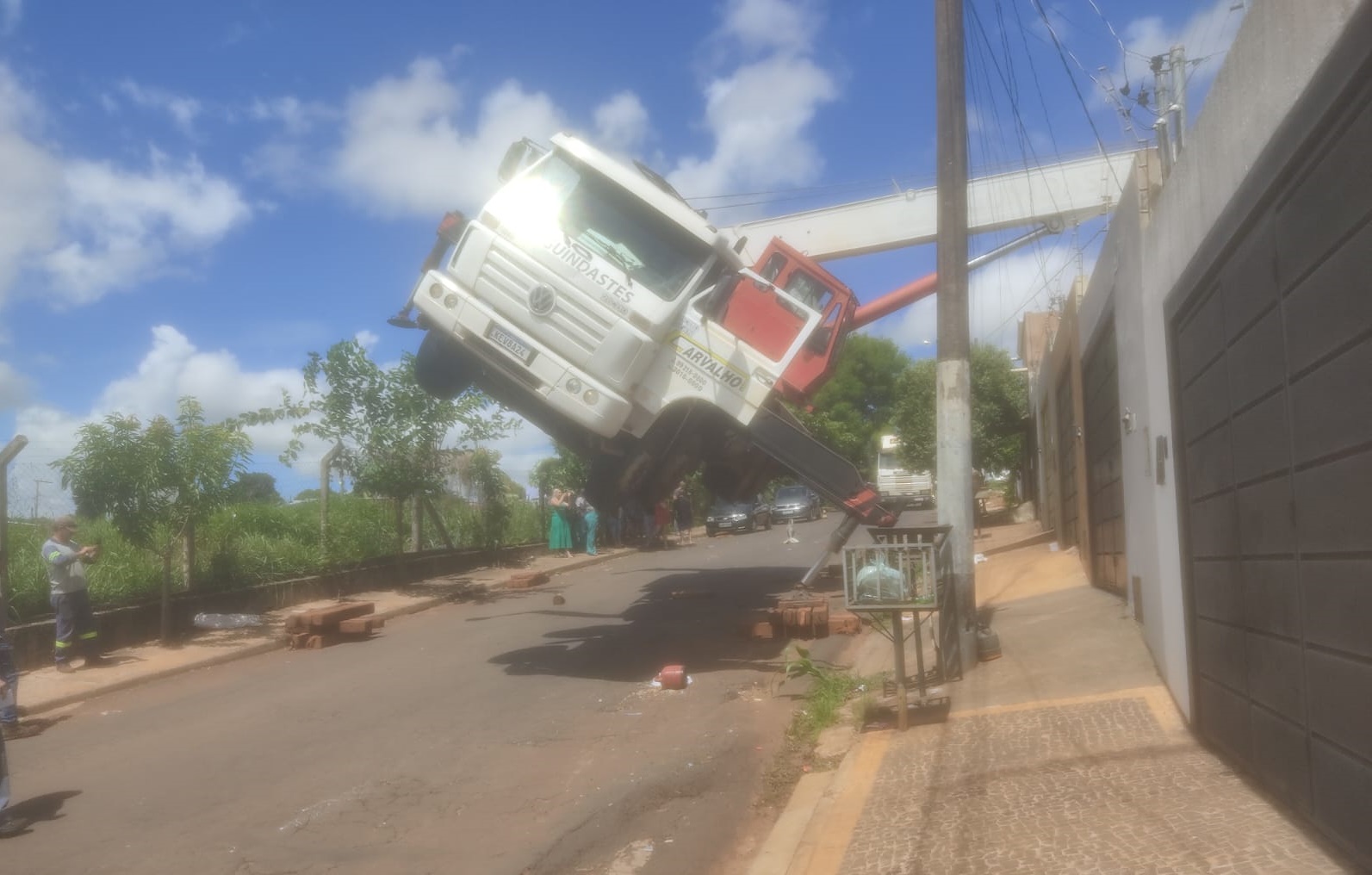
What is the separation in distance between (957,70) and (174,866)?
8242mm

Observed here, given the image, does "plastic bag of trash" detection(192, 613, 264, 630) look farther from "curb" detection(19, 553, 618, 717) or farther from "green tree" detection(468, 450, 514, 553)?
"green tree" detection(468, 450, 514, 553)

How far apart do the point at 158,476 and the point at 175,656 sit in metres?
1.94

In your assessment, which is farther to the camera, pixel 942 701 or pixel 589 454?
pixel 589 454

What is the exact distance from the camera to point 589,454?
1140cm

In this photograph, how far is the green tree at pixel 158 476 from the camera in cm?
1114

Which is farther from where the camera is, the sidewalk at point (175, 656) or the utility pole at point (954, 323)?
the sidewalk at point (175, 656)

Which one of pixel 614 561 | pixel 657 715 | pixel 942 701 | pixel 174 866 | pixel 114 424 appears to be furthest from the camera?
pixel 614 561

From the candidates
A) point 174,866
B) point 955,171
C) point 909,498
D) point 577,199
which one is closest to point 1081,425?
point 955,171

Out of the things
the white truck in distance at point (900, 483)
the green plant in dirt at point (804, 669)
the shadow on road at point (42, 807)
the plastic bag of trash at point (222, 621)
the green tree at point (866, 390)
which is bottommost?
the shadow on road at point (42, 807)

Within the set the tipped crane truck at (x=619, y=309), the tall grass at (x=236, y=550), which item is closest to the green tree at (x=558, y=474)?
the tall grass at (x=236, y=550)

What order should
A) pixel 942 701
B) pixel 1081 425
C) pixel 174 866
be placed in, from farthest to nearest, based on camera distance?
pixel 1081 425 < pixel 942 701 < pixel 174 866

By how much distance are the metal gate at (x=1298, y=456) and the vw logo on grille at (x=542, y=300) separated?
5.29 meters

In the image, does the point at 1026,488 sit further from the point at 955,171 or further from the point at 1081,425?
the point at 955,171

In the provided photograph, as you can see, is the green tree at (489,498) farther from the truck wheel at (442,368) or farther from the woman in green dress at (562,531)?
the truck wheel at (442,368)
